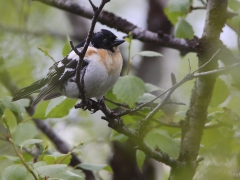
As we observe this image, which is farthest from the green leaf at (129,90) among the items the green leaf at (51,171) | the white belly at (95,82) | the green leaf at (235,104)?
the green leaf at (51,171)

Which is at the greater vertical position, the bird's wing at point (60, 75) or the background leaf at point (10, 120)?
the bird's wing at point (60, 75)

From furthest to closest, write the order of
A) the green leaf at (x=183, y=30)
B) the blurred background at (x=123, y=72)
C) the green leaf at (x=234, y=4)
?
the blurred background at (x=123, y=72), the green leaf at (x=183, y=30), the green leaf at (x=234, y=4)

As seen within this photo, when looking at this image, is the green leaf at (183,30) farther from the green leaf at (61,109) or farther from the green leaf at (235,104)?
the green leaf at (61,109)

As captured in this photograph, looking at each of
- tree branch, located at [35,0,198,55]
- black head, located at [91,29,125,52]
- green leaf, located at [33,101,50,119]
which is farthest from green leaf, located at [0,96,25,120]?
tree branch, located at [35,0,198,55]

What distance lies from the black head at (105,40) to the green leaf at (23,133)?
1.18m

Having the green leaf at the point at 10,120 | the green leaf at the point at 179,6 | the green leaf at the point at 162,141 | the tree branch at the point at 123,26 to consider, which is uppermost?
the tree branch at the point at 123,26

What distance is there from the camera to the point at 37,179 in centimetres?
235

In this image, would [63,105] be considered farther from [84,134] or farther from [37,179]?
[84,134]

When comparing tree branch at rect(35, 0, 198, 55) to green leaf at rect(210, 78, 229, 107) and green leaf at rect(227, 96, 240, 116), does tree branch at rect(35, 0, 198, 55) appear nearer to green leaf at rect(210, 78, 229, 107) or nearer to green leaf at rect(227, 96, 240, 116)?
green leaf at rect(210, 78, 229, 107)

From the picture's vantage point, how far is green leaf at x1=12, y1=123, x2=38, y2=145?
2.71 meters

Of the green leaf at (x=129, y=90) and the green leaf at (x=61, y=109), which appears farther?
the green leaf at (x=61, y=109)

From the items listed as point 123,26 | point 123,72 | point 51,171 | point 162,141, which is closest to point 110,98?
point 162,141

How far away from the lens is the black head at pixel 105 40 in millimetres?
3707

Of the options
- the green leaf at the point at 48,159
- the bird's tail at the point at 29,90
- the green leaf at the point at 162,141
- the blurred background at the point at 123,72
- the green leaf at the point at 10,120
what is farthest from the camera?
the blurred background at the point at 123,72
